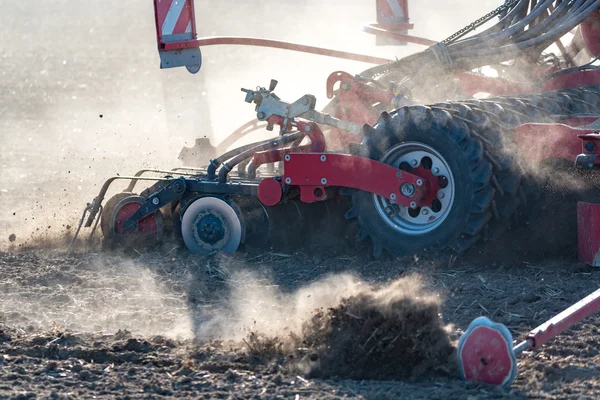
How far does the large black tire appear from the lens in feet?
22.9

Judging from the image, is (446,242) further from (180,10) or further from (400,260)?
(180,10)

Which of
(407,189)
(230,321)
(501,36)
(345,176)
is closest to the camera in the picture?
(230,321)

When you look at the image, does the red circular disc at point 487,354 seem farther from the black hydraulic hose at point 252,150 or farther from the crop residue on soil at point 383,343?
the black hydraulic hose at point 252,150

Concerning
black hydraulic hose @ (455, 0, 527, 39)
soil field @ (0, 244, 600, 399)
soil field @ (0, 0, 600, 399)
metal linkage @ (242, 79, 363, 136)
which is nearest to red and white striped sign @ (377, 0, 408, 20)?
black hydraulic hose @ (455, 0, 527, 39)

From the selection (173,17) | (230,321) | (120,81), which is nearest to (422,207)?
(230,321)

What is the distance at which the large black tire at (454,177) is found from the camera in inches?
275

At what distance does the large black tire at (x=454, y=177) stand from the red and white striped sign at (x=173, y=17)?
1.90m

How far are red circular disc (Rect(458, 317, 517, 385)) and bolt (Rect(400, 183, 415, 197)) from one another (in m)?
2.56

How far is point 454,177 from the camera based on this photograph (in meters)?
7.07

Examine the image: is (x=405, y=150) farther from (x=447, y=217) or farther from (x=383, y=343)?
(x=383, y=343)

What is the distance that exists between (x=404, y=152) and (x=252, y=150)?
4.03 feet

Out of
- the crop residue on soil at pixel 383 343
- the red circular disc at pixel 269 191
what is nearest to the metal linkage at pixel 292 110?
the red circular disc at pixel 269 191

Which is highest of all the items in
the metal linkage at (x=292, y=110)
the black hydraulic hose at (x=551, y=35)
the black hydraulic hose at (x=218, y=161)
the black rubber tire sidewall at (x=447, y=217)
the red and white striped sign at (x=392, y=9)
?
the red and white striped sign at (x=392, y=9)

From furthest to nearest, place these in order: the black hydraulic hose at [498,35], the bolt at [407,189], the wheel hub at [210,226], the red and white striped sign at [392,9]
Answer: the red and white striped sign at [392,9] → the black hydraulic hose at [498,35] → the wheel hub at [210,226] → the bolt at [407,189]
